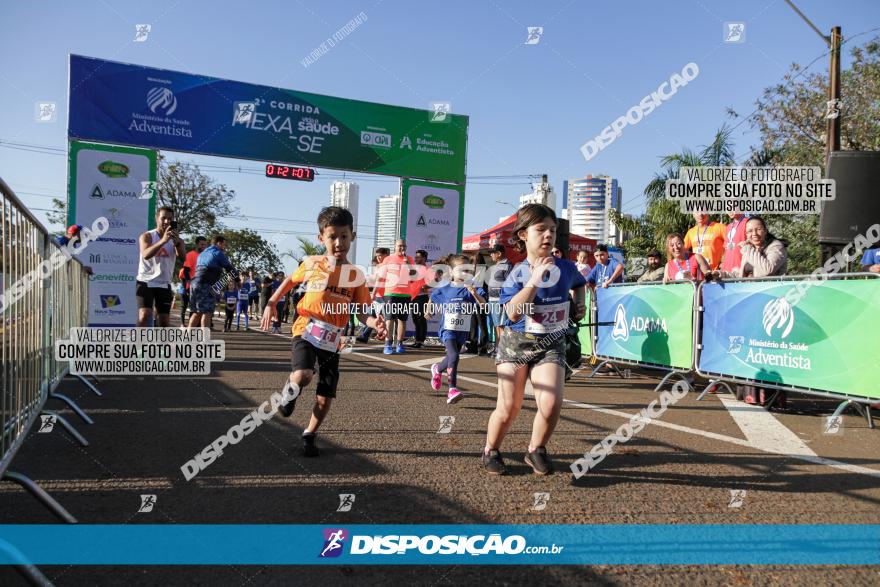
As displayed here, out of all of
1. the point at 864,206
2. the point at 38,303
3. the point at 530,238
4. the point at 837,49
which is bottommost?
the point at 38,303

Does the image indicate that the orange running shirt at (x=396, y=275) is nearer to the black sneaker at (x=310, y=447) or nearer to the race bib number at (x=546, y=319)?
the black sneaker at (x=310, y=447)

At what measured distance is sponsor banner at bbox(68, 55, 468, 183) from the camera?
13.8 m

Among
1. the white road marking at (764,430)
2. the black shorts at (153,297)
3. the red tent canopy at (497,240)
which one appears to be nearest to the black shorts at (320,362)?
the white road marking at (764,430)

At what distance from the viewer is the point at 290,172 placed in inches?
633

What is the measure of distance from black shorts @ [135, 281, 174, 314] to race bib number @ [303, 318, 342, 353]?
4356 millimetres

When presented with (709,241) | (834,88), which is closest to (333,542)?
(709,241)

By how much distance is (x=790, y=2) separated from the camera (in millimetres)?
12812

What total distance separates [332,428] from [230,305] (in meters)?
15.1

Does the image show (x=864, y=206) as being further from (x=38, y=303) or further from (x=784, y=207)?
(x=38, y=303)

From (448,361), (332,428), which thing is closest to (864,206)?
(448,361)

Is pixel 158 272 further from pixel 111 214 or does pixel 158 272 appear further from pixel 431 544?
pixel 111 214

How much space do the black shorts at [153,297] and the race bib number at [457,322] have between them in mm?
3900

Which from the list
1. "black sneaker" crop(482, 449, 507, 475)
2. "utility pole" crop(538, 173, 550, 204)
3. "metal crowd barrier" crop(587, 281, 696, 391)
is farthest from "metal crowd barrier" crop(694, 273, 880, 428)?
"utility pole" crop(538, 173, 550, 204)

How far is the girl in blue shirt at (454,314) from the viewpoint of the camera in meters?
7.13
